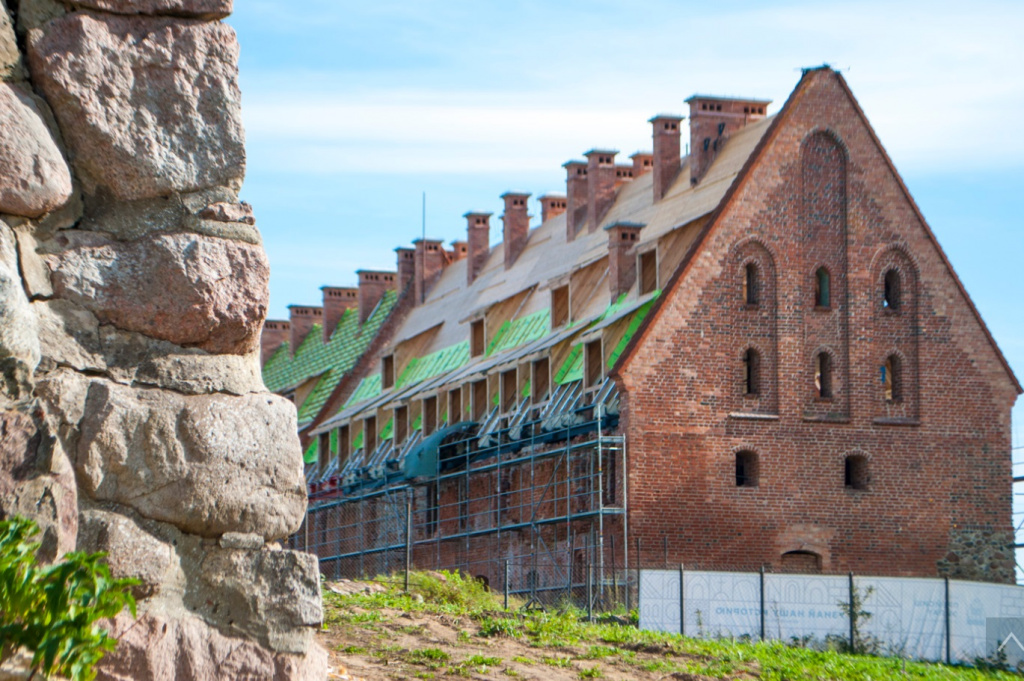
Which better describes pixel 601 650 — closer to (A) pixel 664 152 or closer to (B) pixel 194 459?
(B) pixel 194 459

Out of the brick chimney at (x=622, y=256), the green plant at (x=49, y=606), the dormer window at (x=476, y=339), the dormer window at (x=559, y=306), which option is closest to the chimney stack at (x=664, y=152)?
the brick chimney at (x=622, y=256)

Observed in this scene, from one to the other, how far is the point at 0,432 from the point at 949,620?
20.3 m

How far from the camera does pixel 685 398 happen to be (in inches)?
1245

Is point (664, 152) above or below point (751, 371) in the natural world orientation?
above

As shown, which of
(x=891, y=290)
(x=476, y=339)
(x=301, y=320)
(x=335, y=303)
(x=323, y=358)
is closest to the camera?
(x=891, y=290)

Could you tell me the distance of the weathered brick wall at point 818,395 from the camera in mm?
31281

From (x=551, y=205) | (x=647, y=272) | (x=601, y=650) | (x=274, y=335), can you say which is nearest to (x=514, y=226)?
(x=551, y=205)

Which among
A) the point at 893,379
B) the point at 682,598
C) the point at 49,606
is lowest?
the point at 682,598

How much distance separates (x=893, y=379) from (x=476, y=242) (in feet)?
63.2

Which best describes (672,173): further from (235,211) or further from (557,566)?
(235,211)

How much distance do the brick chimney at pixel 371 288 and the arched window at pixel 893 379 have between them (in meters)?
26.0

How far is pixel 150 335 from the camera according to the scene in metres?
4.16

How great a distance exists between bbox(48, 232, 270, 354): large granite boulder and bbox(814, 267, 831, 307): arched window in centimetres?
2963

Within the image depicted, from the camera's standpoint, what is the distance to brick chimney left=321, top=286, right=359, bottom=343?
59.0m
